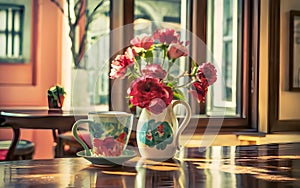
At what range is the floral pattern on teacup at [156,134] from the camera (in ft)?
4.11

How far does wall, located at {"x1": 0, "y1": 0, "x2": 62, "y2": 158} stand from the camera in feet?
12.6

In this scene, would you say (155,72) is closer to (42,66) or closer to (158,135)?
(158,135)

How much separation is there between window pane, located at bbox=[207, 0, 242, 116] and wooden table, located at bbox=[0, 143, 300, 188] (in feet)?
5.42

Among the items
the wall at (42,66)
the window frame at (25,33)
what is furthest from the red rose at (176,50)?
the window frame at (25,33)

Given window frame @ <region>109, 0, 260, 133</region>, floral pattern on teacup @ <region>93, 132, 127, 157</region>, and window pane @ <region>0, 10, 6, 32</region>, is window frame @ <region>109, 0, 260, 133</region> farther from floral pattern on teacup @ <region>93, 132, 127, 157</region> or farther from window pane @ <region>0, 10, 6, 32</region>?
floral pattern on teacup @ <region>93, 132, 127, 157</region>

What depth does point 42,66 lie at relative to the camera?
394 centimetres

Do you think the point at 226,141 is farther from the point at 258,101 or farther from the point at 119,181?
the point at 119,181

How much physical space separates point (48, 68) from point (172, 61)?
2780mm

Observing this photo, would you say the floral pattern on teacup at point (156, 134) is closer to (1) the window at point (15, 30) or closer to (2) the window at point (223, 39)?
(2) the window at point (223, 39)

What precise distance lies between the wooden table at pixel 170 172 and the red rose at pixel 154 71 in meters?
0.24

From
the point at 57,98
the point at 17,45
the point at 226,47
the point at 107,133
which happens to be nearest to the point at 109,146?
the point at 107,133

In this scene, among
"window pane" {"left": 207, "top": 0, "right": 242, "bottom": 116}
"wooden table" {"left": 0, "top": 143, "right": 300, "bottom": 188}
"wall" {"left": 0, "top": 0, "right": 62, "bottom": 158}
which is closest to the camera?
"wooden table" {"left": 0, "top": 143, "right": 300, "bottom": 188}

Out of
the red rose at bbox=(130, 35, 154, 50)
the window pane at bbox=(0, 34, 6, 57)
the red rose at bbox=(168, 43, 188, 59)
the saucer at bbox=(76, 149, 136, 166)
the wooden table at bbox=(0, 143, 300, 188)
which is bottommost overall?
the wooden table at bbox=(0, 143, 300, 188)

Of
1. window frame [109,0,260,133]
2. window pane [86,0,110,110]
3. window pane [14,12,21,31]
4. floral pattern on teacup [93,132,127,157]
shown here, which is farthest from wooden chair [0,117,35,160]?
floral pattern on teacup [93,132,127,157]
